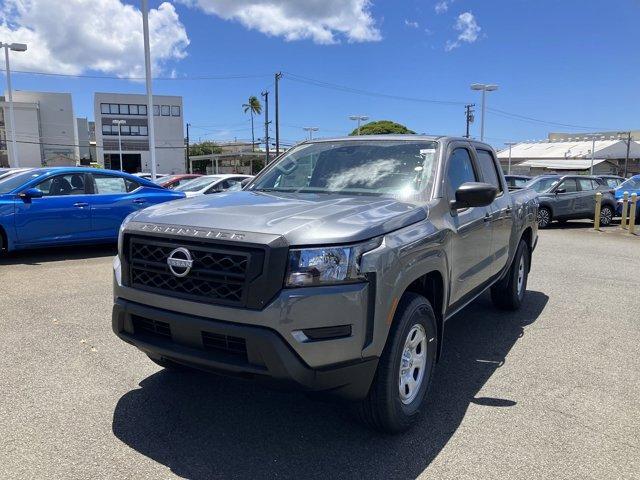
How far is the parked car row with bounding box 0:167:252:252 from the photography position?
823cm

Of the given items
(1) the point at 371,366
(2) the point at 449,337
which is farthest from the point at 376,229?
(2) the point at 449,337

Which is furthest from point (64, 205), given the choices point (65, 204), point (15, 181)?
point (15, 181)

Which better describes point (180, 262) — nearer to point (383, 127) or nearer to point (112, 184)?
point (112, 184)

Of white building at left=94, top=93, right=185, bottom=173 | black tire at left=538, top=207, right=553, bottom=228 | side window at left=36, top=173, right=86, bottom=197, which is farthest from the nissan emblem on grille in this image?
white building at left=94, top=93, right=185, bottom=173

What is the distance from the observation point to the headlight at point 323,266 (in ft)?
8.73

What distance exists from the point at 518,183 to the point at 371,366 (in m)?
16.2

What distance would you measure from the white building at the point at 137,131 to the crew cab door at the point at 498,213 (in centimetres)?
6994

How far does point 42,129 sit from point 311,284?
284 feet

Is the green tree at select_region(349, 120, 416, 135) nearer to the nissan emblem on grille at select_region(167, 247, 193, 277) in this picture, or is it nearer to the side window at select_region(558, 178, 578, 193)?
the side window at select_region(558, 178, 578, 193)

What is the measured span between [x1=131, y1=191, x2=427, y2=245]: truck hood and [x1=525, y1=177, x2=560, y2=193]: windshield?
46.8 feet

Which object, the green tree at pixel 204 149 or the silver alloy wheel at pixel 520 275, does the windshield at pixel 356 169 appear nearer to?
the silver alloy wheel at pixel 520 275

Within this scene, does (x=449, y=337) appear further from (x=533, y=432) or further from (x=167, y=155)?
(x=167, y=155)

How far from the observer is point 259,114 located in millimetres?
87625

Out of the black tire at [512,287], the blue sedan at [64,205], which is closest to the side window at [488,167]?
the black tire at [512,287]
